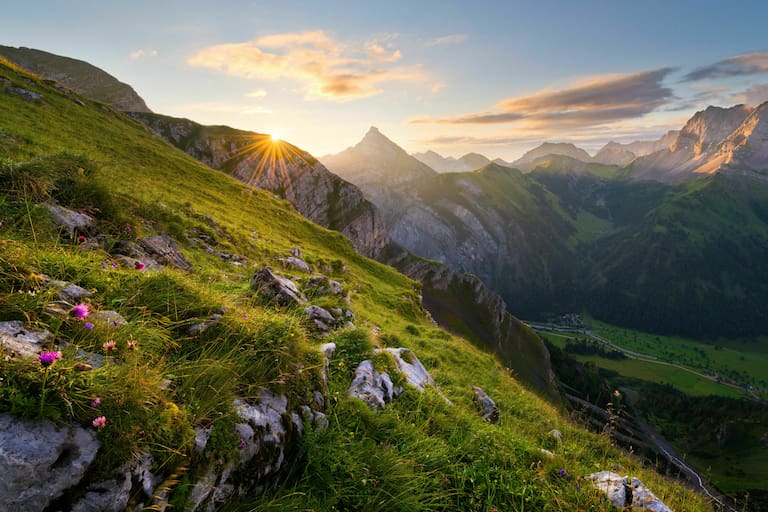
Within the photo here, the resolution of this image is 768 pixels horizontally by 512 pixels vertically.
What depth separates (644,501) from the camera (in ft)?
19.7

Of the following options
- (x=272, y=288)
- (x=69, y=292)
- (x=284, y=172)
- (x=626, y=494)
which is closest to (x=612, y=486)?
(x=626, y=494)

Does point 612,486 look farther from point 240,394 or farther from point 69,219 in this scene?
point 69,219

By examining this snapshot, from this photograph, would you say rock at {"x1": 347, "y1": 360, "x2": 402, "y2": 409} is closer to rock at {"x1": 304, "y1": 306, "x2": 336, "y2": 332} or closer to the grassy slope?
the grassy slope

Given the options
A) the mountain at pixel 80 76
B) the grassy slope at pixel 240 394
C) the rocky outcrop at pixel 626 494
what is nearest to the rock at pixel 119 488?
the grassy slope at pixel 240 394

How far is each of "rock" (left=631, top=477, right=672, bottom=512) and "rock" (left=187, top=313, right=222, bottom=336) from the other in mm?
7641

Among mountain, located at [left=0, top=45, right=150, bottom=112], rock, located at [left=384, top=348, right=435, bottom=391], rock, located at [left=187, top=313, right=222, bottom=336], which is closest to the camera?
rock, located at [left=187, top=313, right=222, bottom=336]

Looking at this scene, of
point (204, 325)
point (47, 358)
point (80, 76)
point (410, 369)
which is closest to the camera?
point (47, 358)

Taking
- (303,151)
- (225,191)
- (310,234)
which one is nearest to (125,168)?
(225,191)

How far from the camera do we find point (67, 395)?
3031 mm

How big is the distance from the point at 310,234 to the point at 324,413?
36.0 m

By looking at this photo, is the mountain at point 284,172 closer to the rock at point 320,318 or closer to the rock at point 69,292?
the rock at point 320,318

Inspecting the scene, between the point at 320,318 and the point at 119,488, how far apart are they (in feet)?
24.8

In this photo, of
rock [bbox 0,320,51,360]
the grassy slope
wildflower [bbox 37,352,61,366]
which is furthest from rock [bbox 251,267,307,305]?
wildflower [bbox 37,352,61,366]

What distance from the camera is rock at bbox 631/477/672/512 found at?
5.83 metres
